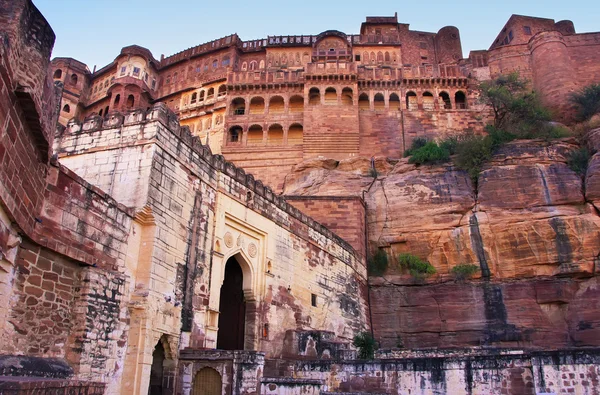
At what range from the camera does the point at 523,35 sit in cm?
3881

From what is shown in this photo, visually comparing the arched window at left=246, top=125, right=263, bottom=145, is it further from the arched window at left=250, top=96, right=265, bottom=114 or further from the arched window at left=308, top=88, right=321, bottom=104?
the arched window at left=308, top=88, right=321, bottom=104

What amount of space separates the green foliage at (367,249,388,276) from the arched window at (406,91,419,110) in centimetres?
1560

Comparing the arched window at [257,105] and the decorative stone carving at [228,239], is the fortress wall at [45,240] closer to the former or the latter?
the decorative stone carving at [228,239]

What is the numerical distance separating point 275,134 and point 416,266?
17.0m

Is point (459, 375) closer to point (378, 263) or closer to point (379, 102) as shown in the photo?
point (378, 263)

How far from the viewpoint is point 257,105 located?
35.8m

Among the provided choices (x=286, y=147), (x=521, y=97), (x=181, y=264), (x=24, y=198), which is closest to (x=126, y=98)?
(x=286, y=147)

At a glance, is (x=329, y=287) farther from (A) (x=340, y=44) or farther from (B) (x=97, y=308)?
(A) (x=340, y=44)

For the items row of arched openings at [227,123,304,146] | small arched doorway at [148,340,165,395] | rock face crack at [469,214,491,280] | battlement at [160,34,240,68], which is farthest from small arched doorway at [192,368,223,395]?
battlement at [160,34,240,68]

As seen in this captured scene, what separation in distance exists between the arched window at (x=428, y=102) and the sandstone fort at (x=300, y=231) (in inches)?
7.6

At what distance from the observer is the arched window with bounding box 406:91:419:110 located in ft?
113

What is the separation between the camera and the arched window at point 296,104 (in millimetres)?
35188

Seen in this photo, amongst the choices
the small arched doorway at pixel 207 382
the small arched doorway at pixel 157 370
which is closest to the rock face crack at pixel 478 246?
the small arched doorway at pixel 207 382

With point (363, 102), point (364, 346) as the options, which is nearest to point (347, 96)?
point (363, 102)
